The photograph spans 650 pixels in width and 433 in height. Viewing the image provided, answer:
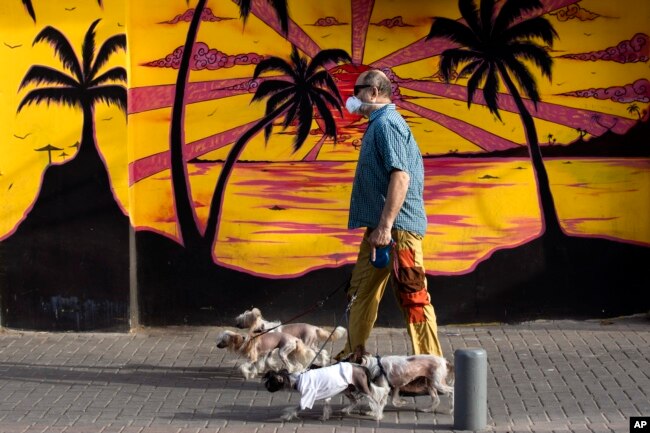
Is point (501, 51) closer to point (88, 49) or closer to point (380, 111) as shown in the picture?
point (380, 111)

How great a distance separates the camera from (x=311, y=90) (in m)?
9.35

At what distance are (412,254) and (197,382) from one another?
6.07 feet

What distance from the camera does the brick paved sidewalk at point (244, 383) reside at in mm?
6820

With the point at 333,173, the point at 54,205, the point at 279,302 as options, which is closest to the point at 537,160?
the point at 333,173

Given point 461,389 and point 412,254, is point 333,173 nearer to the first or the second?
point 412,254

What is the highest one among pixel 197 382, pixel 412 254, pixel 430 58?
pixel 430 58

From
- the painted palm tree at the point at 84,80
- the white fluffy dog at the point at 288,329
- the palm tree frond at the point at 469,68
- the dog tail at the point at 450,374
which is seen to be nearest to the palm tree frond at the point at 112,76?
the painted palm tree at the point at 84,80

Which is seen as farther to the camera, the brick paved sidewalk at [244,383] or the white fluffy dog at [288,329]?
the white fluffy dog at [288,329]

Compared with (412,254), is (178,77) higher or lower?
higher

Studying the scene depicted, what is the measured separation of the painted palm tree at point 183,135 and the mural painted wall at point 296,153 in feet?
0.06

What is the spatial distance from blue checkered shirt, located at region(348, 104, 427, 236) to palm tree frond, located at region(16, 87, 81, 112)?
3067 mm

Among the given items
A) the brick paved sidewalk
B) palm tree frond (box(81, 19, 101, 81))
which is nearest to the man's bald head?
the brick paved sidewalk

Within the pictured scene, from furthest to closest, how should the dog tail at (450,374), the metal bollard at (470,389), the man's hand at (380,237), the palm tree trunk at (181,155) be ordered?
the palm tree trunk at (181,155) < the man's hand at (380,237) < the dog tail at (450,374) < the metal bollard at (470,389)

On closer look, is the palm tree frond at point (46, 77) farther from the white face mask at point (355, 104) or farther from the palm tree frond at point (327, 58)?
the white face mask at point (355, 104)
